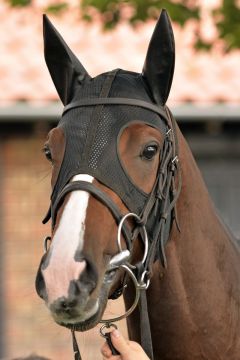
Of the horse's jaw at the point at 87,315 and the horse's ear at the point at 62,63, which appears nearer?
the horse's jaw at the point at 87,315

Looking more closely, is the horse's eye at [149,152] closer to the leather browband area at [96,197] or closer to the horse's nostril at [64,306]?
the leather browband area at [96,197]

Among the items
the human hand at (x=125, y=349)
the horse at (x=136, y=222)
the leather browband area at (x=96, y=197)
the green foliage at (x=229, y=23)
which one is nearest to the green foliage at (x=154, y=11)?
the green foliage at (x=229, y=23)

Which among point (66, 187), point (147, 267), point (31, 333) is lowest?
point (31, 333)

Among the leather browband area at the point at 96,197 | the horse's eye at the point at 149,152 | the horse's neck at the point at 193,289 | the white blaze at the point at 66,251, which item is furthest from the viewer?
the horse's neck at the point at 193,289

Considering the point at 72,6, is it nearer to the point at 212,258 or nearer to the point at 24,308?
the point at 24,308

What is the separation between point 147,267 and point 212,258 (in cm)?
43

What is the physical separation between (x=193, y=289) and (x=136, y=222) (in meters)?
0.46

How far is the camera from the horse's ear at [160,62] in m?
3.71

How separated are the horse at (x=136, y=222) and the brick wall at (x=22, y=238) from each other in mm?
6499

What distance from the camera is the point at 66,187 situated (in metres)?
3.43

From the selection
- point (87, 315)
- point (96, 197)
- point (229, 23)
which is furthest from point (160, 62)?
point (229, 23)

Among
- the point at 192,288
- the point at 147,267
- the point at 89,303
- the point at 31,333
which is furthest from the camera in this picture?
the point at 31,333

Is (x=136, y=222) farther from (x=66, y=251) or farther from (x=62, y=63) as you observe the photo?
(x=62, y=63)

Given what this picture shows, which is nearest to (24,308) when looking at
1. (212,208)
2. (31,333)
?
(31,333)
